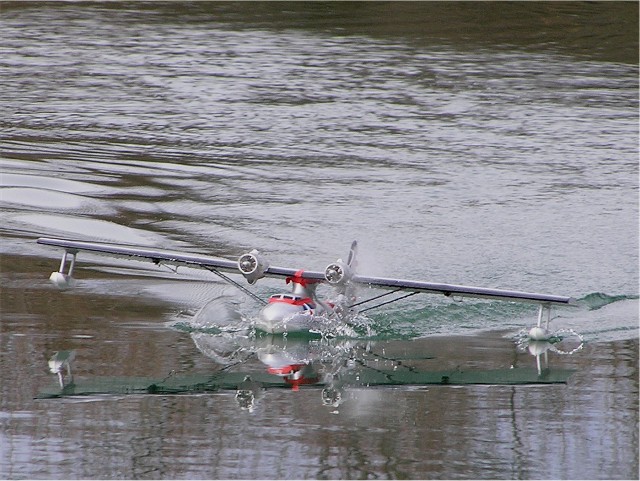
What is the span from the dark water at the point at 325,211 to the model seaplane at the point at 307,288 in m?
0.73

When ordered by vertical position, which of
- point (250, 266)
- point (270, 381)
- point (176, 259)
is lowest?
point (270, 381)

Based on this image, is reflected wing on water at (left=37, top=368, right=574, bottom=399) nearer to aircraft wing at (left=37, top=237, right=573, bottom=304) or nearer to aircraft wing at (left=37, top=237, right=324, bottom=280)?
aircraft wing at (left=37, top=237, right=573, bottom=304)

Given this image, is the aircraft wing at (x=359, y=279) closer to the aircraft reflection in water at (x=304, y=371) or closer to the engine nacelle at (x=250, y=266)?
the engine nacelle at (x=250, y=266)

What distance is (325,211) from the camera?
119 feet

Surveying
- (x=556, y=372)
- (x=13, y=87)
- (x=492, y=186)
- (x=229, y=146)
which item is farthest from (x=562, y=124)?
(x=556, y=372)

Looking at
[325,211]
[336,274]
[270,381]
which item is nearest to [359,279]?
[336,274]

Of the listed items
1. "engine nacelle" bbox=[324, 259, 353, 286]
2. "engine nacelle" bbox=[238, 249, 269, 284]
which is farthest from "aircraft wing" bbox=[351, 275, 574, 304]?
"engine nacelle" bbox=[238, 249, 269, 284]

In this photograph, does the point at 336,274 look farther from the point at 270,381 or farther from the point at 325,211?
the point at 325,211

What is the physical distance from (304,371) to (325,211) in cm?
1422

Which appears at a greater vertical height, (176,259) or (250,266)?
(176,259)

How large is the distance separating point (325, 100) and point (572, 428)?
31.8m

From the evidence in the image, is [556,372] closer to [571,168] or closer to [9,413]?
[9,413]

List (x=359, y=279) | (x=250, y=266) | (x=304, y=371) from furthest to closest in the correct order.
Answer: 1. (x=359, y=279)
2. (x=250, y=266)
3. (x=304, y=371)

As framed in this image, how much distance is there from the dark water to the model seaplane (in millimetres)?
725
